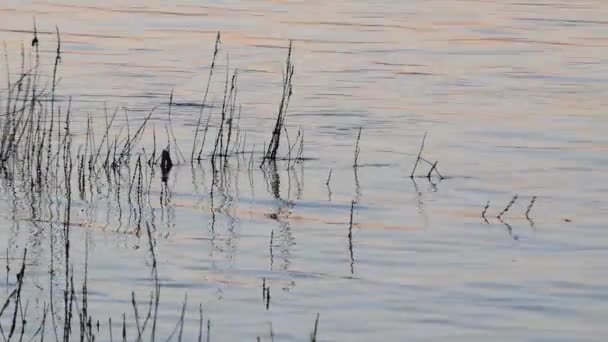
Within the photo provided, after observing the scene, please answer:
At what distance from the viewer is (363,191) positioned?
10562 mm

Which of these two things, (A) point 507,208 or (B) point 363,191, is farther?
(B) point 363,191

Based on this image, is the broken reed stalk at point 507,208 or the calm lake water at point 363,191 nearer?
the calm lake water at point 363,191

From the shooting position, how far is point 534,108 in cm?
1470

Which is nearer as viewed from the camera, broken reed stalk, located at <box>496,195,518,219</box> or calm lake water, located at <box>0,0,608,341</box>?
calm lake water, located at <box>0,0,608,341</box>

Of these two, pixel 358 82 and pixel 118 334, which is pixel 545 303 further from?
pixel 358 82

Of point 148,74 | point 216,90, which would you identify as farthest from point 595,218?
point 148,74

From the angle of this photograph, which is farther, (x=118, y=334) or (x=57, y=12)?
(x=57, y=12)

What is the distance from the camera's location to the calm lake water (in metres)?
7.38

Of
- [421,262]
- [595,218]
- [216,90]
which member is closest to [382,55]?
[216,90]

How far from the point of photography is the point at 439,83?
16406mm

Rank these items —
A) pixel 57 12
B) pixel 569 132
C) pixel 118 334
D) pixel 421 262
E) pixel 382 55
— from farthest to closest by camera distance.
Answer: pixel 57 12
pixel 382 55
pixel 569 132
pixel 421 262
pixel 118 334

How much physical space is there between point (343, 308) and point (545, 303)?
1.03 m

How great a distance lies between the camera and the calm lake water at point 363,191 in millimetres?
7383

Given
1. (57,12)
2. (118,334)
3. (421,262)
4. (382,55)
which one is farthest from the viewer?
(57,12)
